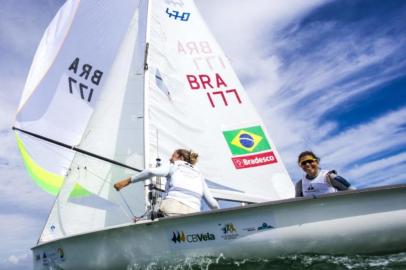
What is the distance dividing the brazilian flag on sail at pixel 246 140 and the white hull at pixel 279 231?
3233mm

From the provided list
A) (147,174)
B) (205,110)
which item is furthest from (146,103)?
(147,174)

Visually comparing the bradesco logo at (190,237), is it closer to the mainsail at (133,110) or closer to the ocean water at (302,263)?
the ocean water at (302,263)

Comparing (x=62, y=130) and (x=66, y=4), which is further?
(x=66, y=4)

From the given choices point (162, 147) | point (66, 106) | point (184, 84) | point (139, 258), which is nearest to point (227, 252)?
point (139, 258)

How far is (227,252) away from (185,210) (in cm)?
83

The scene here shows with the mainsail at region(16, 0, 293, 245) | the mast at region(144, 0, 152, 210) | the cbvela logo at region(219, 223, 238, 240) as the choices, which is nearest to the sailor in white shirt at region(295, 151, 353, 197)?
the cbvela logo at region(219, 223, 238, 240)

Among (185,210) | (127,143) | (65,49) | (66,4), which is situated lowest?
(185,210)

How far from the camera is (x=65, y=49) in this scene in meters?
7.73

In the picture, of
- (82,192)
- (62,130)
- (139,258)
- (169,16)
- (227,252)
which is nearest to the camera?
(227,252)

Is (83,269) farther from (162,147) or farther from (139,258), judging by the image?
(162,147)

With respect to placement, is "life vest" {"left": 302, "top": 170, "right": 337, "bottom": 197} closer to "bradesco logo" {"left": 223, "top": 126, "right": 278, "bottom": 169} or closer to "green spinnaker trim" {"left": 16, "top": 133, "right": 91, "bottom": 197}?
"bradesco logo" {"left": 223, "top": 126, "right": 278, "bottom": 169}

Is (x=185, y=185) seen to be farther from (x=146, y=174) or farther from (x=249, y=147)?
(x=249, y=147)

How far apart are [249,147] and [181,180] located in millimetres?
2865

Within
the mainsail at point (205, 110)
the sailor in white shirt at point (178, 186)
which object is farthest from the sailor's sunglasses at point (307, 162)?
the mainsail at point (205, 110)
